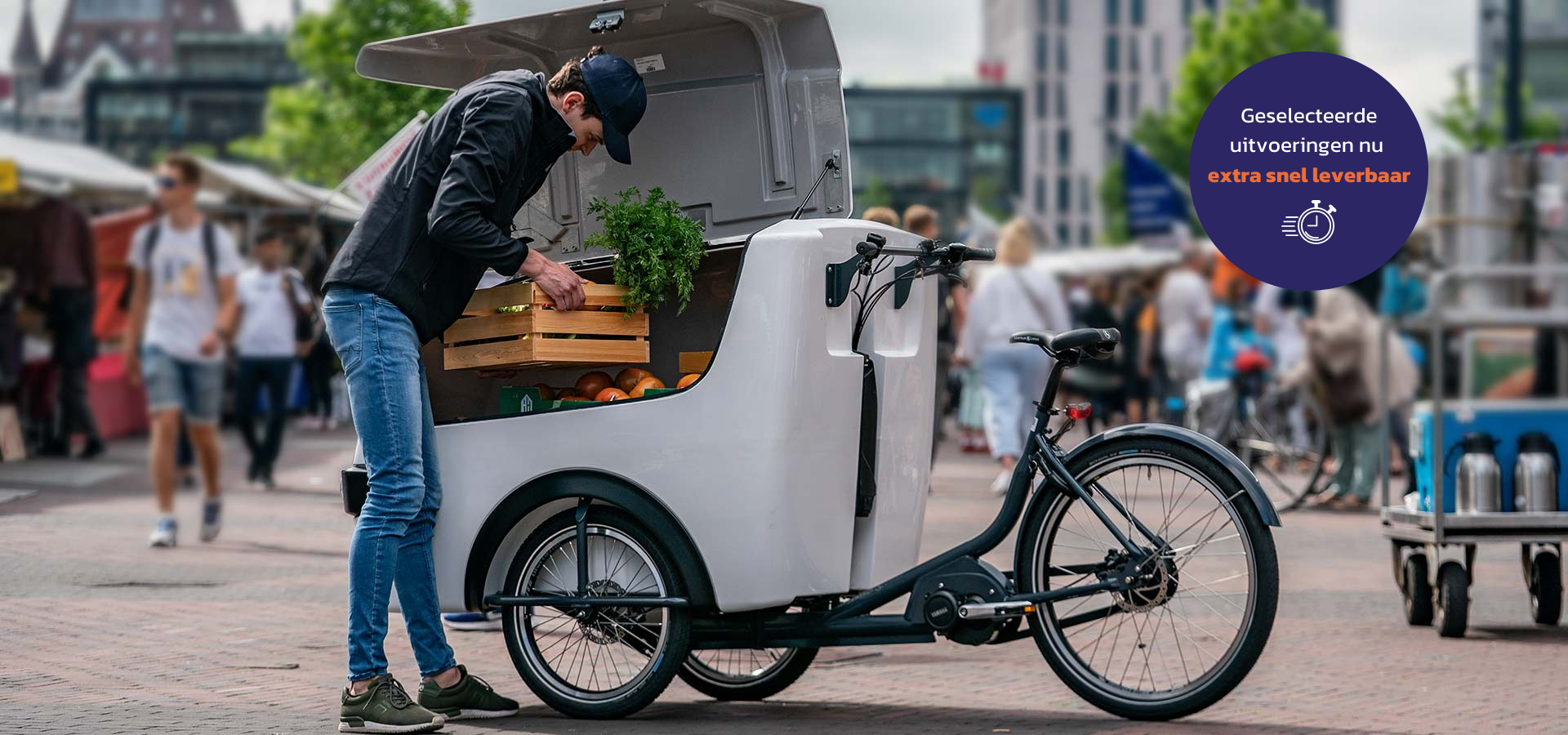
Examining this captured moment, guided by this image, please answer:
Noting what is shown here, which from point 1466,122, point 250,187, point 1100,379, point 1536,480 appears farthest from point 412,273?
point 1466,122

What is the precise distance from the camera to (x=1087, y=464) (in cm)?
495

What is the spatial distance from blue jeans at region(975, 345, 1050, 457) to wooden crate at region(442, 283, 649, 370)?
23.1 feet

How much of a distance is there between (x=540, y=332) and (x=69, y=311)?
11.4 m

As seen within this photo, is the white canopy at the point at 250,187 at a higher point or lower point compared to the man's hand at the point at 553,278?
higher

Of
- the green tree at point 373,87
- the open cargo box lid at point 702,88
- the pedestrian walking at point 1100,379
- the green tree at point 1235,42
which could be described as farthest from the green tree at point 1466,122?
the open cargo box lid at point 702,88

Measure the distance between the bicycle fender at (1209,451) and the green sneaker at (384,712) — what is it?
178 cm

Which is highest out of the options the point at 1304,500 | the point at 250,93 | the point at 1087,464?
the point at 250,93

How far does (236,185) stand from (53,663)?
49.9 feet

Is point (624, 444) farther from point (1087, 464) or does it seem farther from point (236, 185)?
point (236, 185)

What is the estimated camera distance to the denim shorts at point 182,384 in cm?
944

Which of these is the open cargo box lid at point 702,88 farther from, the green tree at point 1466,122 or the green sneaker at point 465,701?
the green tree at point 1466,122

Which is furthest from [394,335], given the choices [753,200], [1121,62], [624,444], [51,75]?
[51,75]

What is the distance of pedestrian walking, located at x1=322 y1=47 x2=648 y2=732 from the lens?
487 cm

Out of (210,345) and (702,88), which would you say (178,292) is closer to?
(210,345)
